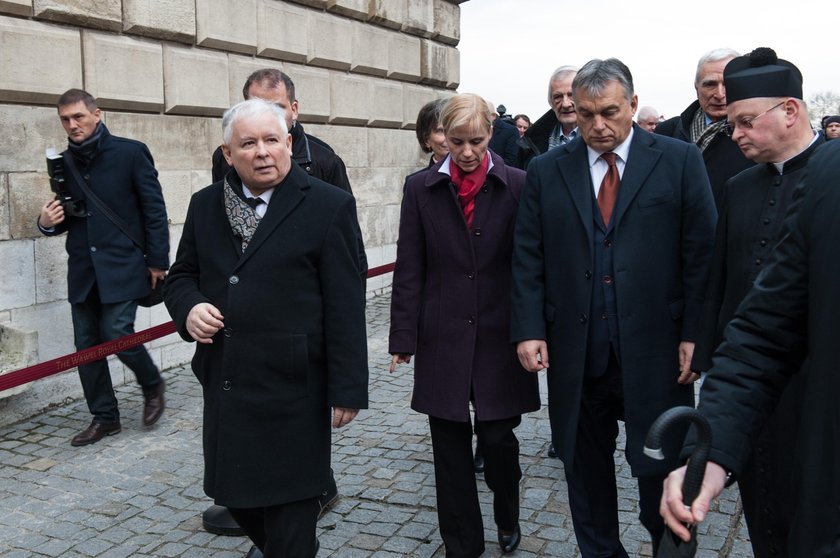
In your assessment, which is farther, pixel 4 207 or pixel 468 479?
pixel 4 207

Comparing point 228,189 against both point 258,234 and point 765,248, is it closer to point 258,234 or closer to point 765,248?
point 258,234

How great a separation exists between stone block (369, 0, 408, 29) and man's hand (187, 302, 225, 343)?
7583 millimetres

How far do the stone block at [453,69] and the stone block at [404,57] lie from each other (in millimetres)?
966

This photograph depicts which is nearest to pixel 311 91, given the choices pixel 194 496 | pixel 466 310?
pixel 194 496

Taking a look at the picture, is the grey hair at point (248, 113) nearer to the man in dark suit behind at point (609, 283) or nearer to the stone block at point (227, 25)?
the man in dark suit behind at point (609, 283)

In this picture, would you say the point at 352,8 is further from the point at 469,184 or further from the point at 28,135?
the point at 469,184

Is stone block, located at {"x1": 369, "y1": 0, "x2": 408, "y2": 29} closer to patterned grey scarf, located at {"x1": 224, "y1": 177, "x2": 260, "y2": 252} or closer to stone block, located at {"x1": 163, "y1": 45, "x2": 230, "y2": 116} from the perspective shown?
stone block, located at {"x1": 163, "y1": 45, "x2": 230, "y2": 116}

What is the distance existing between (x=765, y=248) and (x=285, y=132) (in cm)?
160

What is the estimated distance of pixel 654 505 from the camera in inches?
138

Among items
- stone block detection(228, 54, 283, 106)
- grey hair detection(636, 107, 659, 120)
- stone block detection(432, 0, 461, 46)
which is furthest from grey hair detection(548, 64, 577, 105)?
grey hair detection(636, 107, 659, 120)

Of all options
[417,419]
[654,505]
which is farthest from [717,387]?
[417,419]

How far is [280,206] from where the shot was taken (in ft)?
10.3

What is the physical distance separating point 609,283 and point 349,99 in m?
6.80

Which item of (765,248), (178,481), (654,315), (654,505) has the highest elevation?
(765,248)
